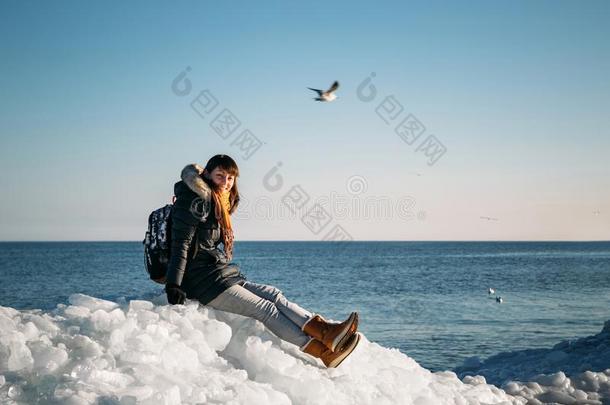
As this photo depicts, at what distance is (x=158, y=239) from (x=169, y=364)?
1292 millimetres

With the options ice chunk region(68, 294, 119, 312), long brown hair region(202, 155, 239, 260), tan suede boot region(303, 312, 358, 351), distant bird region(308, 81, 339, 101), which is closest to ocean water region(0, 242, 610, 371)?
ice chunk region(68, 294, 119, 312)

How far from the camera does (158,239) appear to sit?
568 centimetres

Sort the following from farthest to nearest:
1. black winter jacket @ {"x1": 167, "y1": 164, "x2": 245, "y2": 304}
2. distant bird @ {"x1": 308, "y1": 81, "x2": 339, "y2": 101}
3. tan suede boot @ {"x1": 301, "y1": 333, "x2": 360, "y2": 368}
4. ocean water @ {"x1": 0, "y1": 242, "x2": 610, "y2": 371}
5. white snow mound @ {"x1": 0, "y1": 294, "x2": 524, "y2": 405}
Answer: ocean water @ {"x1": 0, "y1": 242, "x2": 610, "y2": 371} < distant bird @ {"x1": 308, "y1": 81, "x2": 339, "y2": 101} < tan suede boot @ {"x1": 301, "y1": 333, "x2": 360, "y2": 368} < black winter jacket @ {"x1": 167, "y1": 164, "x2": 245, "y2": 304} < white snow mound @ {"x1": 0, "y1": 294, "x2": 524, "y2": 405}

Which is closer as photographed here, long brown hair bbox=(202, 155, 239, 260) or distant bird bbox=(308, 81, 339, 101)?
long brown hair bbox=(202, 155, 239, 260)

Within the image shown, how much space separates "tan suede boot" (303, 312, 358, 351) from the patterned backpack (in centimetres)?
153

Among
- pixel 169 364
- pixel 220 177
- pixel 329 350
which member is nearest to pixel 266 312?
pixel 329 350

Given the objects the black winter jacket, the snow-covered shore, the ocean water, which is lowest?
the ocean water

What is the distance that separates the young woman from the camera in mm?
5527

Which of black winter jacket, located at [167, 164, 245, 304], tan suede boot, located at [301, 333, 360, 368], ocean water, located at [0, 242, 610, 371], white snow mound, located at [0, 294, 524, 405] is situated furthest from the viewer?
ocean water, located at [0, 242, 610, 371]

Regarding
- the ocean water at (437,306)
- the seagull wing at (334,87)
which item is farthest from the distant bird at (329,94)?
the ocean water at (437,306)

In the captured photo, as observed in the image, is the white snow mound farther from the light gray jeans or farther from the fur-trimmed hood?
the fur-trimmed hood

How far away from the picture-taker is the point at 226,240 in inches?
232

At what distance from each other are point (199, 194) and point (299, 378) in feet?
6.31

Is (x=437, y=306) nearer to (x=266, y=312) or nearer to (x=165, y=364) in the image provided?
(x=266, y=312)
